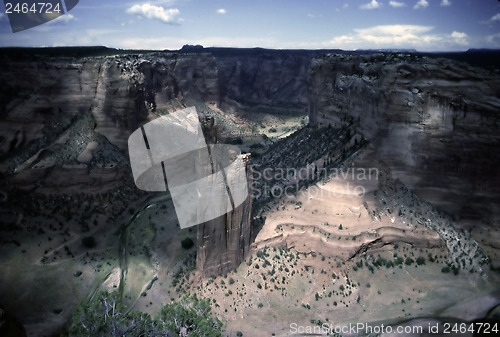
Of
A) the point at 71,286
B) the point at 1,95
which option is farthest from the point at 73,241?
the point at 1,95

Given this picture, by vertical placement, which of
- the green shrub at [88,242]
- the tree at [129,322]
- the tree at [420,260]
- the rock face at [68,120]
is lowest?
the green shrub at [88,242]

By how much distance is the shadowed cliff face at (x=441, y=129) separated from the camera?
26.4 m

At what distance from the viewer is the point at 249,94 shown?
9625cm

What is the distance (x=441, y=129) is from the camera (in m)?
27.7

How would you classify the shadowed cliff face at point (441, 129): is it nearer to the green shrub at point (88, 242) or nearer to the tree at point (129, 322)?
the tree at point (129, 322)

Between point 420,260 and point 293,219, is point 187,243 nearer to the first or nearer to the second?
point 293,219

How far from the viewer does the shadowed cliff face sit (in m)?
26.4

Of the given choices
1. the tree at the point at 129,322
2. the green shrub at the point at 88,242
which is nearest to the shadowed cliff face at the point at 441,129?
the tree at the point at 129,322

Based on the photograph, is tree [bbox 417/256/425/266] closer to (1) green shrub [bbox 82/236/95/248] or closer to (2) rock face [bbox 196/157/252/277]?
(2) rock face [bbox 196/157/252/277]

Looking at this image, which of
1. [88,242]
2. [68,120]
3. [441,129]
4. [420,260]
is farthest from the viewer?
[68,120]

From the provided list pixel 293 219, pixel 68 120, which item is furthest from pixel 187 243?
pixel 68 120

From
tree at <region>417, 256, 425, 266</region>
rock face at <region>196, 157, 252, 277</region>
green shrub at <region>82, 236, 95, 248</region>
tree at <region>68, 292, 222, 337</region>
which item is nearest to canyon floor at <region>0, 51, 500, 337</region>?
tree at <region>417, 256, 425, 266</region>

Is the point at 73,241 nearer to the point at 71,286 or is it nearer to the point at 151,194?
the point at 71,286

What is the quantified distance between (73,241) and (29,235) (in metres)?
3.98
